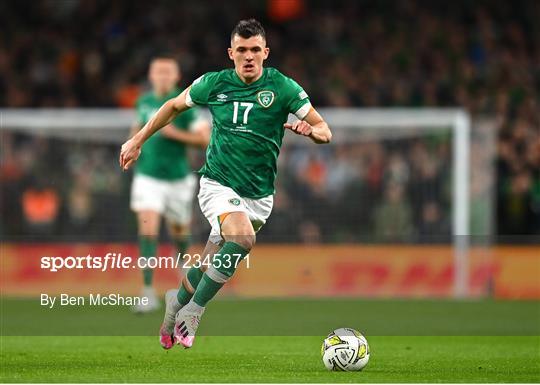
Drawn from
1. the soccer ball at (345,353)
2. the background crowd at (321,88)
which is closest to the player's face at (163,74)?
the background crowd at (321,88)

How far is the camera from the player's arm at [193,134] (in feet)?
42.5

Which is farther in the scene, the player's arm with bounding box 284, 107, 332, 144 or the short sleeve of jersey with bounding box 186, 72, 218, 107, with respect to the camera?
the short sleeve of jersey with bounding box 186, 72, 218, 107

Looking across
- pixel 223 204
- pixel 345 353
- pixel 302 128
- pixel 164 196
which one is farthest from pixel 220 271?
pixel 164 196

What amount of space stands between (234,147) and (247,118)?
0.24m

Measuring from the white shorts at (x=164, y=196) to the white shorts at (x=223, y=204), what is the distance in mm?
4349

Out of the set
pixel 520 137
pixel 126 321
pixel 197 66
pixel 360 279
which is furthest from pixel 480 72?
pixel 126 321

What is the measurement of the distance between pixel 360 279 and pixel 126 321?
5.15 m

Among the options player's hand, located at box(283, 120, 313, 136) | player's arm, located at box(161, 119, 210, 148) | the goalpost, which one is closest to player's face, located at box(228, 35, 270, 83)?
player's hand, located at box(283, 120, 313, 136)

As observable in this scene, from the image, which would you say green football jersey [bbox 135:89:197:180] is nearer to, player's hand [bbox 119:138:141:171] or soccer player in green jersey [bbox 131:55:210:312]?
soccer player in green jersey [bbox 131:55:210:312]

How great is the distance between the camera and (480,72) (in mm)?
22031

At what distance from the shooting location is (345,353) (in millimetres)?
7918

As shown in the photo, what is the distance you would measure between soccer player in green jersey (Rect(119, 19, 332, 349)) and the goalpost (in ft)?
27.9

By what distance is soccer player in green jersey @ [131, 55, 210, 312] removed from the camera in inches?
518

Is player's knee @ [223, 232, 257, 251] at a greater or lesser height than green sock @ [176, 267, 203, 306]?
greater
